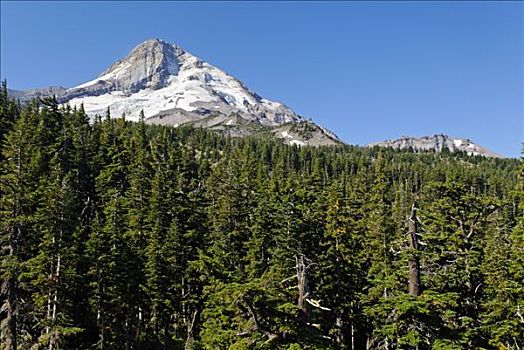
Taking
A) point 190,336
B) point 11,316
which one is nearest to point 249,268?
point 190,336

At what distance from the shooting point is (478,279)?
30578 mm

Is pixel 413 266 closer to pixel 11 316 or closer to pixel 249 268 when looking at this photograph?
pixel 249 268

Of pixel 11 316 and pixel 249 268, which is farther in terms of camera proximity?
pixel 249 268

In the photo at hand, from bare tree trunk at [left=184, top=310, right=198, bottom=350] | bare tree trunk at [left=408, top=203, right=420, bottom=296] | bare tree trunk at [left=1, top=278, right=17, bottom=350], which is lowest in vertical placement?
bare tree trunk at [left=184, top=310, right=198, bottom=350]

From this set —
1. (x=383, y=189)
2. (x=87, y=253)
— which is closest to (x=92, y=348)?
(x=87, y=253)

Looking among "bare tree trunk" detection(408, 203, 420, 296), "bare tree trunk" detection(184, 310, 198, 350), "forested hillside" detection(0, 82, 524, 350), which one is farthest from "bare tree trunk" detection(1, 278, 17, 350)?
"bare tree trunk" detection(408, 203, 420, 296)

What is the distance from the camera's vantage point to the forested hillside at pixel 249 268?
24250 mm

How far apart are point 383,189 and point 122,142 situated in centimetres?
4715

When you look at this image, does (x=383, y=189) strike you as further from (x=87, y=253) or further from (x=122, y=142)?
(x=122, y=142)

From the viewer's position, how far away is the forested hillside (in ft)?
79.6

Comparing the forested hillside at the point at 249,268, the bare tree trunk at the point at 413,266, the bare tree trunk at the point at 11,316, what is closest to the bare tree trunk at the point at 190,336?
the forested hillside at the point at 249,268

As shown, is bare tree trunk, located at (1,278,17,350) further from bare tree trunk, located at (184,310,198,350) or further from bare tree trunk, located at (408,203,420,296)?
bare tree trunk, located at (408,203,420,296)

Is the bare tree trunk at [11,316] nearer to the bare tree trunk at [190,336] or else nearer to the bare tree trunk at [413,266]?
the bare tree trunk at [190,336]

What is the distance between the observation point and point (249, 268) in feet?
131
